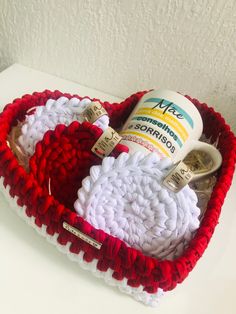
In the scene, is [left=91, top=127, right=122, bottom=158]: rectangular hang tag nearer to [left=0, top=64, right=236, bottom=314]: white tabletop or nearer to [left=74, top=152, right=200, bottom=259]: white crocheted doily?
[left=74, top=152, right=200, bottom=259]: white crocheted doily

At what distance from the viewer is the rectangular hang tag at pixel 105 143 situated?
0.44 meters

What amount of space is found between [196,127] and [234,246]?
0.16 meters

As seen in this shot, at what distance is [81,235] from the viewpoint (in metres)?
0.41

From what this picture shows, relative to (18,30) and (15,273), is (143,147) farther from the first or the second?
(18,30)

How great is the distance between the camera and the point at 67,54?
26.8 inches

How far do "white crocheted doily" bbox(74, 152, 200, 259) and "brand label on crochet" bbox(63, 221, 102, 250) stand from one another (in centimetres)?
2

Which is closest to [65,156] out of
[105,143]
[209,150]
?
[105,143]

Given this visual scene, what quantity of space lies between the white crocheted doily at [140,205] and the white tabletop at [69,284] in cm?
6

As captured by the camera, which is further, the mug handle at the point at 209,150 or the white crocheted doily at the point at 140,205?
the mug handle at the point at 209,150

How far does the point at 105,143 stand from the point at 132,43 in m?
0.25

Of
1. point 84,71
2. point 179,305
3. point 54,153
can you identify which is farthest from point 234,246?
point 84,71

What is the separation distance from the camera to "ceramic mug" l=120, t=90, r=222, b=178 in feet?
1.62

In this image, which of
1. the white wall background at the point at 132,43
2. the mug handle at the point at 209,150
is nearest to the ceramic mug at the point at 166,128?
the mug handle at the point at 209,150

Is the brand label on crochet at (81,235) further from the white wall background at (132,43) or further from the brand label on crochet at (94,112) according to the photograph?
the white wall background at (132,43)
